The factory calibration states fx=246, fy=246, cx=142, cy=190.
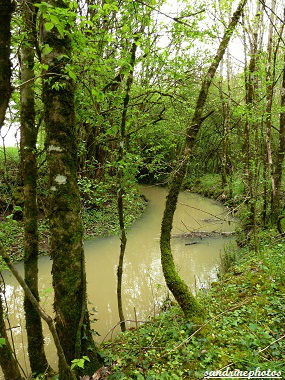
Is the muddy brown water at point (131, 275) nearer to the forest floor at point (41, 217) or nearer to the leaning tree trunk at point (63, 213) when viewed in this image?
the forest floor at point (41, 217)

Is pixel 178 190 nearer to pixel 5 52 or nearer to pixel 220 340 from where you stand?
pixel 220 340

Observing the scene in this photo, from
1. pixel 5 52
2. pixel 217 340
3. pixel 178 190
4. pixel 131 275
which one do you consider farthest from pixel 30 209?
pixel 131 275

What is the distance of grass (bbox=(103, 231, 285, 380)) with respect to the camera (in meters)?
2.73

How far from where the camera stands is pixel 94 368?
2.80 metres

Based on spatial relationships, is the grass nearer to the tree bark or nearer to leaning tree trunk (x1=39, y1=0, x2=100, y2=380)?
leaning tree trunk (x1=39, y1=0, x2=100, y2=380)

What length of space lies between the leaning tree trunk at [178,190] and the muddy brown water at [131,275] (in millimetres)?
485

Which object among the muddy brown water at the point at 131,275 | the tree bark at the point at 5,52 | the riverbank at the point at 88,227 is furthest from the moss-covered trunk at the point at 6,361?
the riverbank at the point at 88,227

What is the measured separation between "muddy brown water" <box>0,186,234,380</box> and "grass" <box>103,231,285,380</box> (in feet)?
2.19

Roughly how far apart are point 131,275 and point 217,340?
461 cm

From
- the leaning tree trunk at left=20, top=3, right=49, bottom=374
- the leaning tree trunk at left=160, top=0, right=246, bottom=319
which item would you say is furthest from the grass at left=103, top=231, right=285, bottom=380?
the leaning tree trunk at left=20, top=3, right=49, bottom=374

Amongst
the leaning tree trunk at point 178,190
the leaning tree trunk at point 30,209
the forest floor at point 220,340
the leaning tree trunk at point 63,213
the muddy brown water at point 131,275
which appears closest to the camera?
the leaning tree trunk at point 63,213

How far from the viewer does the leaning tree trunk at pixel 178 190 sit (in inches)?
148

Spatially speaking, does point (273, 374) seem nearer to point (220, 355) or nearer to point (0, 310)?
point (220, 355)

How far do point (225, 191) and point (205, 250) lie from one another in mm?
8834
